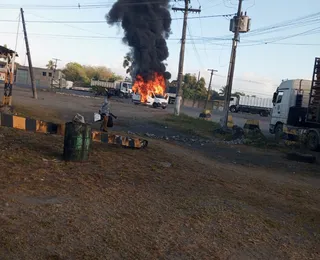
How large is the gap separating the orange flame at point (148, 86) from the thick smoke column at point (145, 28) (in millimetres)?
637

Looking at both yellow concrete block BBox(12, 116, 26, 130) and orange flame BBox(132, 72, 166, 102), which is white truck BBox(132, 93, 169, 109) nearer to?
orange flame BBox(132, 72, 166, 102)

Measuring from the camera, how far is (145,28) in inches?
1394

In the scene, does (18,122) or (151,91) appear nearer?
(18,122)

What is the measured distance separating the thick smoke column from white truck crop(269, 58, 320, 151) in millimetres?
18848

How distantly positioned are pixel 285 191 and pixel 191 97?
72813mm

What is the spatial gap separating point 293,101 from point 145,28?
2119cm

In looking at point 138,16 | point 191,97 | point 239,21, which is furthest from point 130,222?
point 191,97

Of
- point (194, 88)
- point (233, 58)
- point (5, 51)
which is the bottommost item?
point (5, 51)

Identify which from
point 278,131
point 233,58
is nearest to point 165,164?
point 278,131

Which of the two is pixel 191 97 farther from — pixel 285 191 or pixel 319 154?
pixel 285 191

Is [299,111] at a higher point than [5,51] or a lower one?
lower

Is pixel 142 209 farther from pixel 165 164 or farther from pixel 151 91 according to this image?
pixel 151 91

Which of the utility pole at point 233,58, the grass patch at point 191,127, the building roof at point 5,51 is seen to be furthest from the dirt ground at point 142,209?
the utility pole at point 233,58

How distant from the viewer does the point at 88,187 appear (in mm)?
5648
